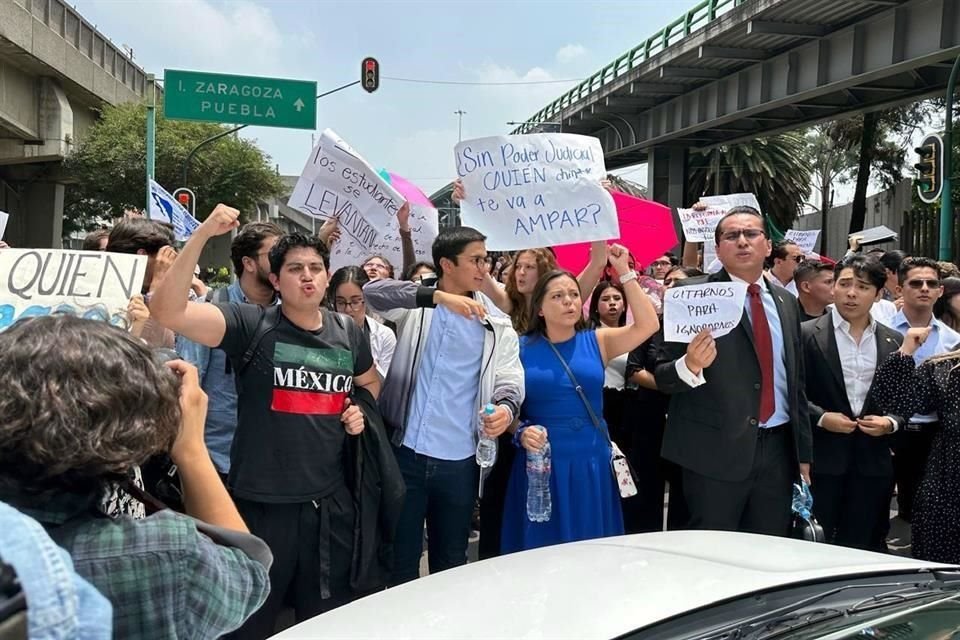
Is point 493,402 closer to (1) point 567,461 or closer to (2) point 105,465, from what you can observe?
(1) point 567,461

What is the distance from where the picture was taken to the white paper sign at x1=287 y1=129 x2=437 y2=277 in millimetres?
4551

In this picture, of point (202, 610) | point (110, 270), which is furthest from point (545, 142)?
point (202, 610)

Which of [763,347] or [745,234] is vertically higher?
[745,234]

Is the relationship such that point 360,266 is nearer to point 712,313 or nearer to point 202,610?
point 712,313

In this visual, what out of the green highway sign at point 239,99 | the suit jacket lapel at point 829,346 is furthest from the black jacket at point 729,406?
the green highway sign at point 239,99

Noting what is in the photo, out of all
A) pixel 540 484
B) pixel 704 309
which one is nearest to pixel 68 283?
pixel 540 484

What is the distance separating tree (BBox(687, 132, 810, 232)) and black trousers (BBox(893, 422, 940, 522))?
1320 inches

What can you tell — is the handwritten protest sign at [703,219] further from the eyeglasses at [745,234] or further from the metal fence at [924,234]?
the metal fence at [924,234]

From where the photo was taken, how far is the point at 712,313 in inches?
142

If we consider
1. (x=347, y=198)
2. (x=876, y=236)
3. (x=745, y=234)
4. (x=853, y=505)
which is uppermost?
(x=876, y=236)

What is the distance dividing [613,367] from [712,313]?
4.33 ft

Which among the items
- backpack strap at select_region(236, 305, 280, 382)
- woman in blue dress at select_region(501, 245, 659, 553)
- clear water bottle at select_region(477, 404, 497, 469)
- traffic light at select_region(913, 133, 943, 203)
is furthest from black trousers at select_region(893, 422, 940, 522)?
traffic light at select_region(913, 133, 943, 203)

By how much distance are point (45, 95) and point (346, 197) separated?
25900mm

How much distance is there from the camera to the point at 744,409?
3.65 metres
